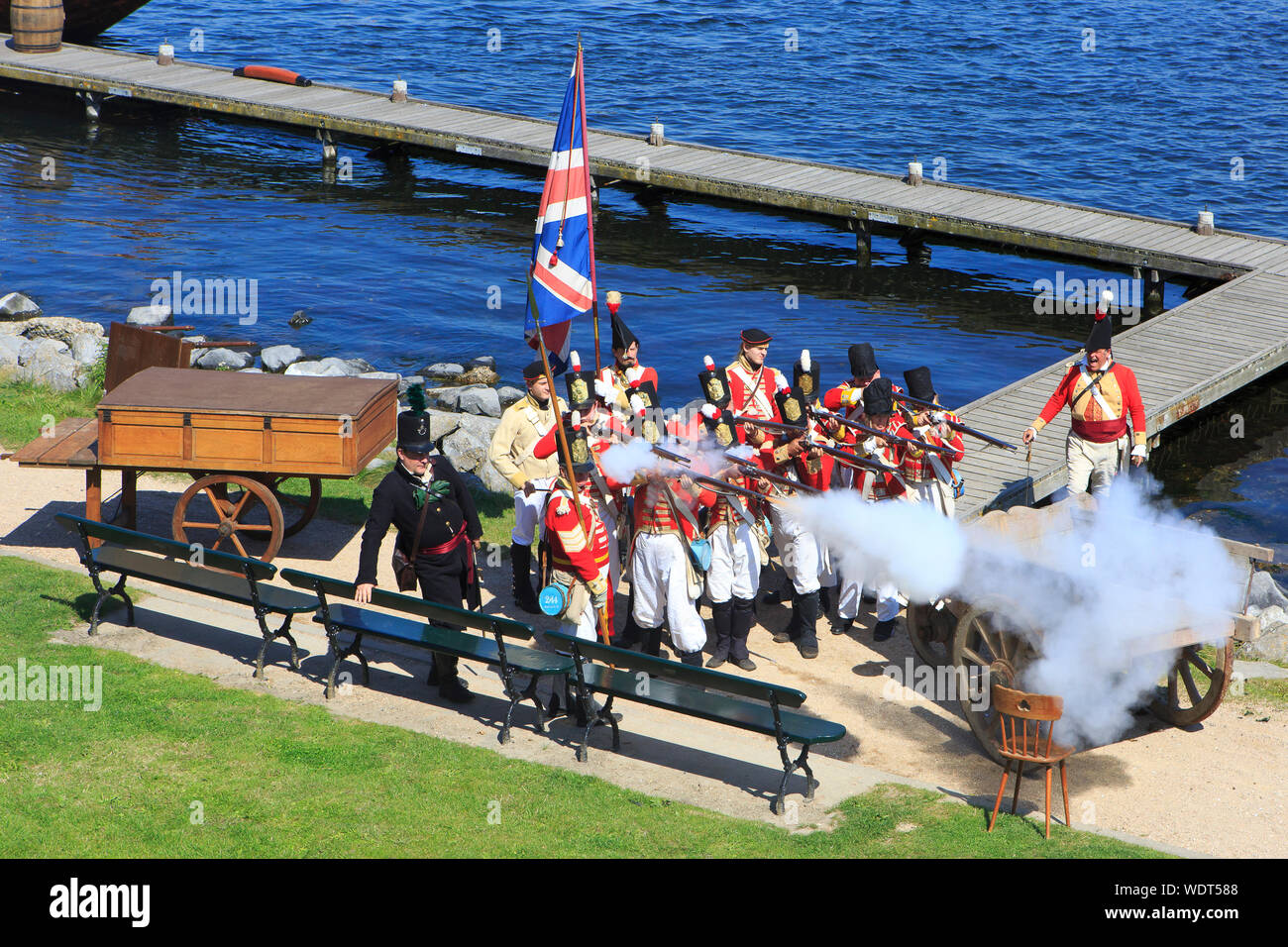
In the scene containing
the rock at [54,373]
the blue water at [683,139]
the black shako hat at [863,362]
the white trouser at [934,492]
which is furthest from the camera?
the blue water at [683,139]

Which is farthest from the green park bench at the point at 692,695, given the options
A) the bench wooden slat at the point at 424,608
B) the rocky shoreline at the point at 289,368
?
the rocky shoreline at the point at 289,368

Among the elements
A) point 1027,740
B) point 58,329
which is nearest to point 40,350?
point 58,329

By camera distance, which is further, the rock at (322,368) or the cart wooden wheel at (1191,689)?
the rock at (322,368)

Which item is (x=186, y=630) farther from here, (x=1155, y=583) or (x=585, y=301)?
(x=1155, y=583)

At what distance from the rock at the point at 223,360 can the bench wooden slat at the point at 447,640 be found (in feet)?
34.5

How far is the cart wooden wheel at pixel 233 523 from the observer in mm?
11297

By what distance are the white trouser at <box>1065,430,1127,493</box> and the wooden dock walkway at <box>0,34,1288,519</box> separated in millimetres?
881

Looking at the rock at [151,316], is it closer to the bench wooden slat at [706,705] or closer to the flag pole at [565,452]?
the flag pole at [565,452]

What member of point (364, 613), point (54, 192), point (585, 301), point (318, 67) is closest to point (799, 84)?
point (318, 67)

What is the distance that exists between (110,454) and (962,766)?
719 cm

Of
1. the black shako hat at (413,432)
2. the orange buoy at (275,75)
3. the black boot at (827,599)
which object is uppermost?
the orange buoy at (275,75)

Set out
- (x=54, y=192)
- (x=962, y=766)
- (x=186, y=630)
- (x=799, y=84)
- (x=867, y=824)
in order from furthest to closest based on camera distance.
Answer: (x=799, y=84), (x=54, y=192), (x=186, y=630), (x=962, y=766), (x=867, y=824)

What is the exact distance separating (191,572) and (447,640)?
89.5 inches

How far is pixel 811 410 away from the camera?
10.9 m
